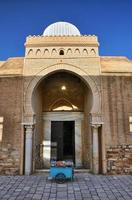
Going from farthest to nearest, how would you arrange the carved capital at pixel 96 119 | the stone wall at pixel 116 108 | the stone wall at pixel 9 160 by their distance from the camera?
the carved capital at pixel 96 119, the stone wall at pixel 116 108, the stone wall at pixel 9 160

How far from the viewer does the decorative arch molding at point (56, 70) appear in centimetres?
1042

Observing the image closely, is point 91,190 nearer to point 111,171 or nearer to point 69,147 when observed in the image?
point 111,171

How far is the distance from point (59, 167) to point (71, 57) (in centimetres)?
568

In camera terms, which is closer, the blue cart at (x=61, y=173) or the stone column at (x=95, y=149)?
the blue cart at (x=61, y=173)

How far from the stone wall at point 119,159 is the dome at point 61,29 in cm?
921

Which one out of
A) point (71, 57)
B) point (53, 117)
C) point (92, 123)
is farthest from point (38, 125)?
point (71, 57)

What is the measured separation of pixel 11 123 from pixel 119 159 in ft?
18.4

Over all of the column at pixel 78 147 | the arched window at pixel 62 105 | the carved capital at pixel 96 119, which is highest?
the arched window at pixel 62 105

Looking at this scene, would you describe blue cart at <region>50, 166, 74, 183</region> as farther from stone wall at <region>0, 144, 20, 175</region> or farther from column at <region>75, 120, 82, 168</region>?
column at <region>75, 120, 82, 168</region>

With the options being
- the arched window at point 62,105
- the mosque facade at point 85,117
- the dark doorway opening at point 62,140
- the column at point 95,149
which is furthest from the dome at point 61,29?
the column at point 95,149

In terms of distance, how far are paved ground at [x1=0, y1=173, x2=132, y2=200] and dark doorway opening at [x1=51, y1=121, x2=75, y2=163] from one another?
3938 millimetres

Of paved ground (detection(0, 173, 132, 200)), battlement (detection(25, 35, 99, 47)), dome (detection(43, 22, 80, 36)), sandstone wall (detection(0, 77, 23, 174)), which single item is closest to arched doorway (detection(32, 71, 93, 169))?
sandstone wall (detection(0, 77, 23, 174))

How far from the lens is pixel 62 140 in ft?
51.4

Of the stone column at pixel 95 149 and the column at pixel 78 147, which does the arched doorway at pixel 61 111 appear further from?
the stone column at pixel 95 149
